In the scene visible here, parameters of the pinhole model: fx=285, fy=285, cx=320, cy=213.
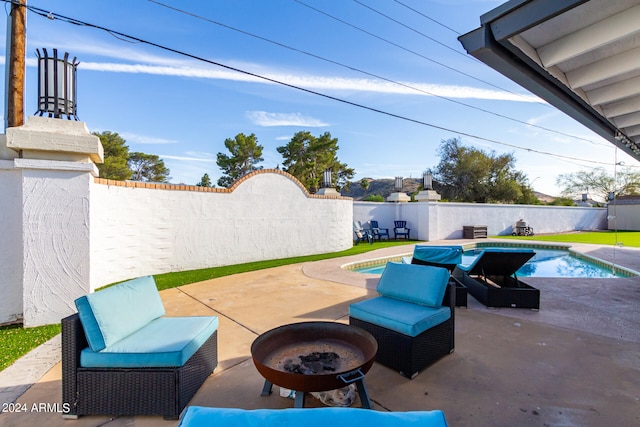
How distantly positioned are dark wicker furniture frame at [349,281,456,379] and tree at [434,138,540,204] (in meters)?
24.2

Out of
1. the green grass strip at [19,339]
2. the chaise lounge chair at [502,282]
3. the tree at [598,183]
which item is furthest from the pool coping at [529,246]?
the tree at [598,183]

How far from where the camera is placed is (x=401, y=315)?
2.71m

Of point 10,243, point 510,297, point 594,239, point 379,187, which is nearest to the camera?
point 10,243

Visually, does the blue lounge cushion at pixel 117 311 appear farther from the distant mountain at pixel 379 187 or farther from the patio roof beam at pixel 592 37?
the distant mountain at pixel 379 187

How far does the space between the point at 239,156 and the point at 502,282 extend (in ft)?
80.5

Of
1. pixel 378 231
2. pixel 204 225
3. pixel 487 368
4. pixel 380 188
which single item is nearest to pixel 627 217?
pixel 378 231

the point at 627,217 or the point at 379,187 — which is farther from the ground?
the point at 379,187

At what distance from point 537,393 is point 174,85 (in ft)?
36.7

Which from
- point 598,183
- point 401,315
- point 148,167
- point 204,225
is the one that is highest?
point 148,167

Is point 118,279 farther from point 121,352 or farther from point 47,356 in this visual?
point 121,352

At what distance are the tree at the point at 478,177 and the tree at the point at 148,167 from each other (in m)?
29.8

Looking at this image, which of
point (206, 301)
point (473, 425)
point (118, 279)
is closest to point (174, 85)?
point (118, 279)

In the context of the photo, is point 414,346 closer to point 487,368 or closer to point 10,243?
point 487,368

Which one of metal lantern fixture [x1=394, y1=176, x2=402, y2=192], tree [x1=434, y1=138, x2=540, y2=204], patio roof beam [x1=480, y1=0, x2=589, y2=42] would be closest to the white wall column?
patio roof beam [x1=480, y1=0, x2=589, y2=42]
